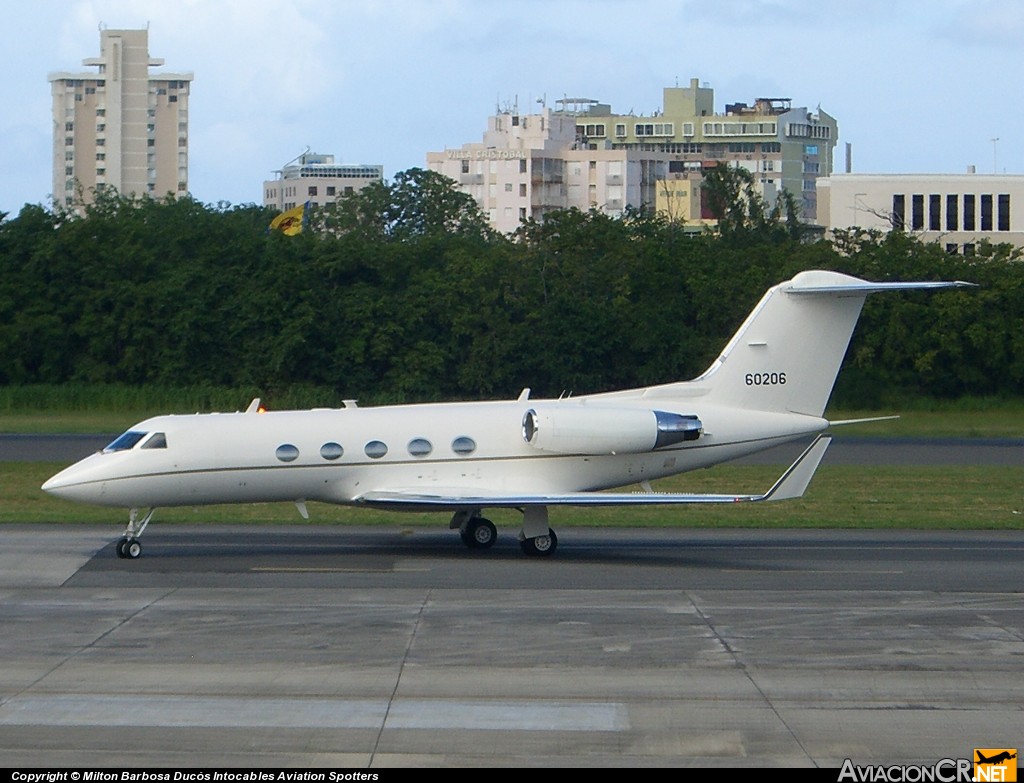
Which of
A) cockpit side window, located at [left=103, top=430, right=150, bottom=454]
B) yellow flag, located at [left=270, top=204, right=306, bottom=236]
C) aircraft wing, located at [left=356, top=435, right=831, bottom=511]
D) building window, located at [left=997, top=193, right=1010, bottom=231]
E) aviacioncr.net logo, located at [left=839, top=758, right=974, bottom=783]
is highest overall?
building window, located at [left=997, top=193, right=1010, bottom=231]

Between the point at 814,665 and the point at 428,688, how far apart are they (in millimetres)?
3916

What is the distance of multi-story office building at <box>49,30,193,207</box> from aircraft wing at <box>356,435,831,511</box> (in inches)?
6226

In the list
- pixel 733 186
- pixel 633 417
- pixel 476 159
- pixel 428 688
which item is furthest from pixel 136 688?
pixel 476 159

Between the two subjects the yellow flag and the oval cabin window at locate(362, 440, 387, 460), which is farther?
the yellow flag

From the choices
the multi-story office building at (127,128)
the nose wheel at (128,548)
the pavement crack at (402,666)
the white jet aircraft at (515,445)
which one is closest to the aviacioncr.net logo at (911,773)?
the pavement crack at (402,666)

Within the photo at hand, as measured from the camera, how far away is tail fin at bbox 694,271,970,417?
2469 cm

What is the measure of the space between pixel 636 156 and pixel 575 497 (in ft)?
468

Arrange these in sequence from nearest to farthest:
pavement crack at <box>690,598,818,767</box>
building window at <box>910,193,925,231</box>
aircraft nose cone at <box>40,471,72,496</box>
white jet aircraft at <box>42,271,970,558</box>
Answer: pavement crack at <box>690,598,818,767</box> → aircraft nose cone at <box>40,471,72,496</box> → white jet aircraft at <box>42,271,970,558</box> → building window at <box>910,193,925,231</box>

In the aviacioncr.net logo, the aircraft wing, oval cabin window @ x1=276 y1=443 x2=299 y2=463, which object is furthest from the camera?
oval cabin window @ x1=276 y1=443 x2=299 y2=463

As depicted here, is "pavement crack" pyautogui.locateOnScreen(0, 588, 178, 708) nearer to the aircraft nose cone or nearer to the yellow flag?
the aircraft nose cone

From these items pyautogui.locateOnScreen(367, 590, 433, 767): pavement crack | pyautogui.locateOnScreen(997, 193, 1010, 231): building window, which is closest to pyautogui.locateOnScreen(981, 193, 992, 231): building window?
pyautogui.locateOnScreen(997, 193, 1010, 231): building window

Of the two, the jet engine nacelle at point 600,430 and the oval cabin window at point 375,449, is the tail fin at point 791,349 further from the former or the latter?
the oval cabin window at point 375,449

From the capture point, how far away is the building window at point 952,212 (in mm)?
93938

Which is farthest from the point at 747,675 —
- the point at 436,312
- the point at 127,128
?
the point at 127,128
